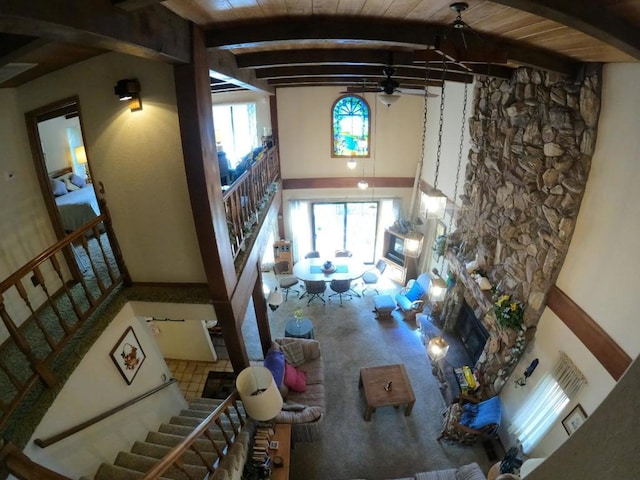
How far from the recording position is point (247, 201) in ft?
16.1

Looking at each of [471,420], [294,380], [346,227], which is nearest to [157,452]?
[294,380]

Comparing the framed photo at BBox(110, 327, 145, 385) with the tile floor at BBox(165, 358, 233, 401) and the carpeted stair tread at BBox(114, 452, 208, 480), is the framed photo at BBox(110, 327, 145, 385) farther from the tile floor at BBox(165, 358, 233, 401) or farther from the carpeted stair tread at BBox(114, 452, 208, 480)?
the tile floor at BBox(165, 358, 233, 401)

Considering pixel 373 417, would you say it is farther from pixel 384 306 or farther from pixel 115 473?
pixel 115 473

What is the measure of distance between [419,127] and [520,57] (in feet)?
18.4

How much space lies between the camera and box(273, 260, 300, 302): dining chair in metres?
8.41

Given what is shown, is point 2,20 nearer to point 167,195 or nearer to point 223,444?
point 167,195

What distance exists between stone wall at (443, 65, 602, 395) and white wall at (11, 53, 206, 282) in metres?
4.09

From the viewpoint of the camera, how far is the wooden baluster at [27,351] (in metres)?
2.32

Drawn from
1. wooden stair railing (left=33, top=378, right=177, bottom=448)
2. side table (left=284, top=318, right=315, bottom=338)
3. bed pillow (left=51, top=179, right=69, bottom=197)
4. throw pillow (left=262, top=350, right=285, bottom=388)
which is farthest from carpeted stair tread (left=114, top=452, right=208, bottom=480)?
bed pillow (left=51, top=179, right=69, bottom=197)

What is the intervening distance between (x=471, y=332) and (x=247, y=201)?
4859mm

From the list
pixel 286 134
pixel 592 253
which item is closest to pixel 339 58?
pixel 592 253

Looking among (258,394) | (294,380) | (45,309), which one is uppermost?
(45,309)

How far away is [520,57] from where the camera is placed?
2.91m

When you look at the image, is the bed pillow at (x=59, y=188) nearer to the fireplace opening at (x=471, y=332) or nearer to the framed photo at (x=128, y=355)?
the framed photo at (x=128, y=355)
